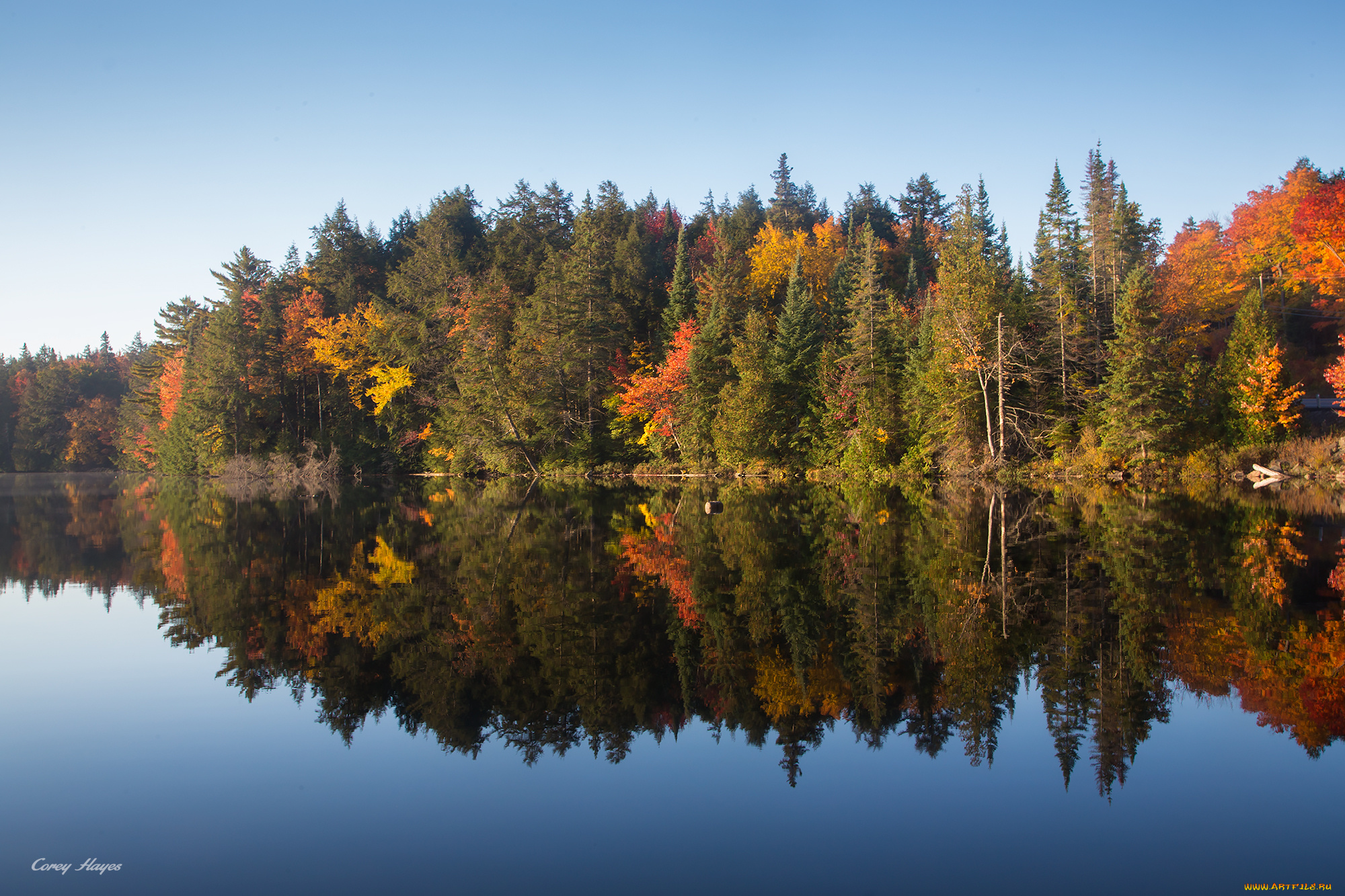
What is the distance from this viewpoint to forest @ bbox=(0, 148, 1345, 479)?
119 feet

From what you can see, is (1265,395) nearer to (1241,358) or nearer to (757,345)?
(1241,358)

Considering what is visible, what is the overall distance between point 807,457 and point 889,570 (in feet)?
107

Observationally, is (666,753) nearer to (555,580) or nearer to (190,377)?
(555,580)

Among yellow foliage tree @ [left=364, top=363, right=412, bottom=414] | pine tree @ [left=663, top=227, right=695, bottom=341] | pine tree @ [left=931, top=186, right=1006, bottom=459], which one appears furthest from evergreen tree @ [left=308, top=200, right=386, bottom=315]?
pine tree @ [left=931, top=186, right=1006, bottom=459]

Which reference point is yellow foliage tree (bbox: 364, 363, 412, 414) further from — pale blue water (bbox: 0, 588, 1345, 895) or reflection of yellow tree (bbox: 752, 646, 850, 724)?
reflection of yellow tree (bbox: 752, 646, 850, 724)

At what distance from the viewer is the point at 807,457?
4434 centimetres

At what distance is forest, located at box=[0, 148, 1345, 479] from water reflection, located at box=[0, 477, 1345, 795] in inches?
762

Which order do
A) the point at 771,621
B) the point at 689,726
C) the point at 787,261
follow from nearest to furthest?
the point at 689,726, the point at 771,621, the point at 787,261

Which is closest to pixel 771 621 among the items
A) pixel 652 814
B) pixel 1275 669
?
pixel 652 814

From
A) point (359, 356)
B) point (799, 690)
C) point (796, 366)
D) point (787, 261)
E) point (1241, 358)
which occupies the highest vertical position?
point (787, 261)

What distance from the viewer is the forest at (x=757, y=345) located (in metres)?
36.3

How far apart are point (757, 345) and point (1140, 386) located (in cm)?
1915

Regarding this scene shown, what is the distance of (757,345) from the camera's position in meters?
43.5

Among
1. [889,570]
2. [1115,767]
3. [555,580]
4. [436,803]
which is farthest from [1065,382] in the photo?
[436,803]
